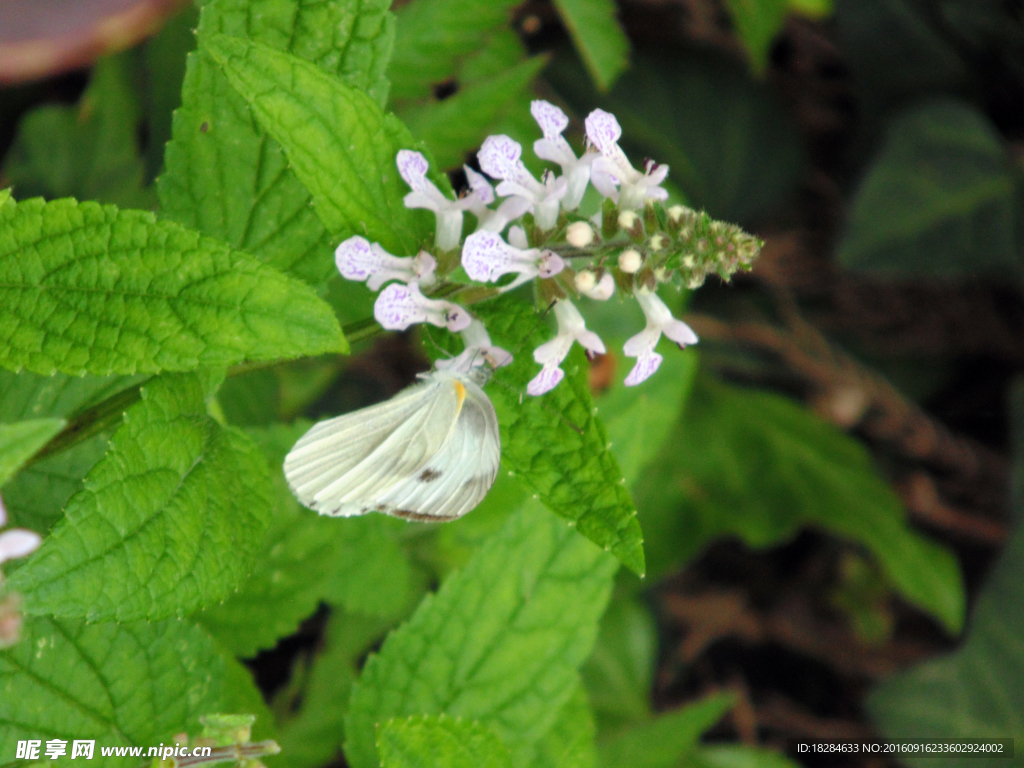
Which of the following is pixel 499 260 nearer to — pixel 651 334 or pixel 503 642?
pixel 651 334

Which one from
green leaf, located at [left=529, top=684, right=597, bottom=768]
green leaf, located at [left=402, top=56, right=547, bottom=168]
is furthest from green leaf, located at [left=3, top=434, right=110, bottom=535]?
green leaf, located at [left=402, top=56, right=547, bottom=168]

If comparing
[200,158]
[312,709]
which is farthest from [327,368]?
[200,158]

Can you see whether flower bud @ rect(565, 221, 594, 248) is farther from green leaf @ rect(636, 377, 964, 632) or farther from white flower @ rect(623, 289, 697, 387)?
green leaf @ rect(636, 377, 964, 632)

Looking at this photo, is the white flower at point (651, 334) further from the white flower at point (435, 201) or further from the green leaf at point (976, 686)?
the green leaf at point (976, 686)

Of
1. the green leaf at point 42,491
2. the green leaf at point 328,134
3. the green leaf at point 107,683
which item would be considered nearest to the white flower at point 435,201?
the green leaf at point 328,134

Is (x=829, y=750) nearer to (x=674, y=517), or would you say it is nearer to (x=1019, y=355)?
(x=674, y=517)

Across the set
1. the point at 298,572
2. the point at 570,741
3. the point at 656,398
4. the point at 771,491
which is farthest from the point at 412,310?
the point at 771,491
